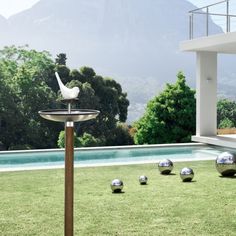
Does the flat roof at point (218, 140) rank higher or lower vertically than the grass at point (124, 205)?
higher

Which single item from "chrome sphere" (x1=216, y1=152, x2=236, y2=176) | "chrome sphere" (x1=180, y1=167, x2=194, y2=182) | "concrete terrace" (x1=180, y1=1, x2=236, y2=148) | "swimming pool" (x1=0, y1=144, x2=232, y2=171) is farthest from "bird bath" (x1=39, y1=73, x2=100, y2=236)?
"concrete terrace" (x1=180, y1=1, x2=236, y2=148)

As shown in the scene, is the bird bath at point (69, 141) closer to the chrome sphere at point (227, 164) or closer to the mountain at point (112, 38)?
the chrome sphere at point (227, 164)

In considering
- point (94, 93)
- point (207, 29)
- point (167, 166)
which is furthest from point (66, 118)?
point (94, 93)

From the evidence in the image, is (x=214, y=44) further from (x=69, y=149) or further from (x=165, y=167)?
(x=69, y=149)

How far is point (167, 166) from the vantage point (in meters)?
9.28

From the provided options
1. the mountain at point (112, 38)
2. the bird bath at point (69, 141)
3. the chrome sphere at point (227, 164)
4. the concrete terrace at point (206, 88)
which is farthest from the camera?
the mountain at point (112, 38)

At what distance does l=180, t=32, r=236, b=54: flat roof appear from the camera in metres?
13.3

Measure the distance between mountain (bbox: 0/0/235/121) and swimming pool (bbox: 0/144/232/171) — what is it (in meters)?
129

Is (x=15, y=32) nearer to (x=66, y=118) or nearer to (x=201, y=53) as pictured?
(x=201, y=53)

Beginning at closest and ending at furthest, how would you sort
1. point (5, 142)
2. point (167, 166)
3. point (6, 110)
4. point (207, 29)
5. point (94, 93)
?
point (167, 166)
point (207, 29)
point (6, 110)
point (5, 142)
point (94, 93)

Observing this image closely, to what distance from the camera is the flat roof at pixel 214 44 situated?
523 inches

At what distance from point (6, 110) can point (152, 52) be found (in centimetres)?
14320

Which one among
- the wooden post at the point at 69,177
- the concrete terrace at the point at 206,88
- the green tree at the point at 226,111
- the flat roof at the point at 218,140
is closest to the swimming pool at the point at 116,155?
the flat roof at the point at 218,140

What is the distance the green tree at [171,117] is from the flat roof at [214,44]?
173 inches
